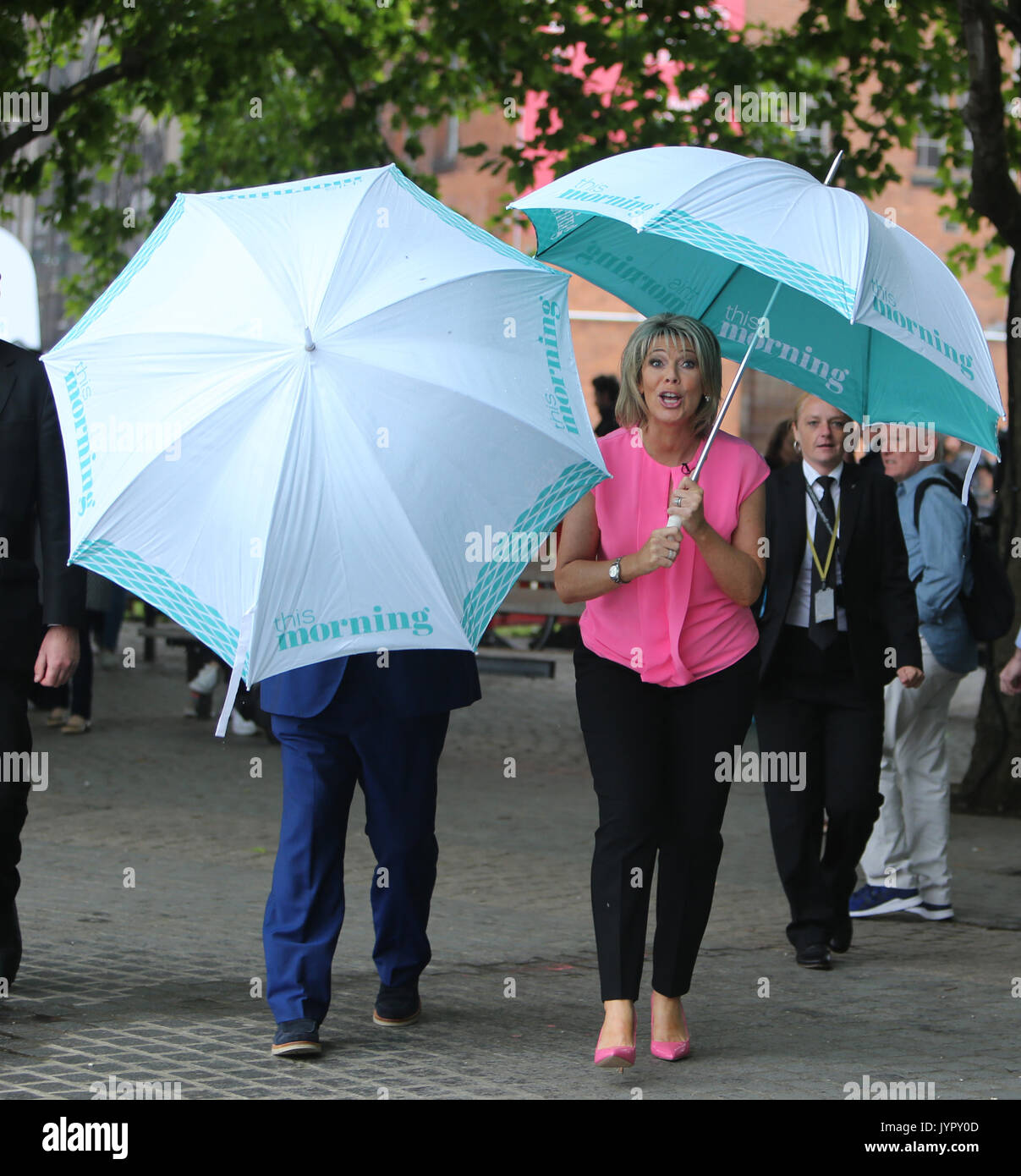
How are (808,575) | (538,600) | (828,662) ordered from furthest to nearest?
(538,600) < (808,575) < (828,662)

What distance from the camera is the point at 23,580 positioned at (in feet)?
17.3

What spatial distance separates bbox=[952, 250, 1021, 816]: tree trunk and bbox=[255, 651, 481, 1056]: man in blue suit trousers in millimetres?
5811

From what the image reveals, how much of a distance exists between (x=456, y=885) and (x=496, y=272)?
13.3 feet

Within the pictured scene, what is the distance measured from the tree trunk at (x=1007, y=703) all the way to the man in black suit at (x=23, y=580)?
6377 millimetres

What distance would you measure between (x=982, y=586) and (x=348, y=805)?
3663 millimetres

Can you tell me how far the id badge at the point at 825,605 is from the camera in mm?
6504

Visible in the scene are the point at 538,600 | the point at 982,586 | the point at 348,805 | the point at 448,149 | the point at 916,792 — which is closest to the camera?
the point at 348,805

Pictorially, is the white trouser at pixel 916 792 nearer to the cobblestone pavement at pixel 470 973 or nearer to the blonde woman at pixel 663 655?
the cobblestone pavement at pixel 470 973

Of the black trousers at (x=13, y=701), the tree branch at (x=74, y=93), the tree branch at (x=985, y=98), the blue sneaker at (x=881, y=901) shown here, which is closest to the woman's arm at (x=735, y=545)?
the black trousers at (x=13, y=701)

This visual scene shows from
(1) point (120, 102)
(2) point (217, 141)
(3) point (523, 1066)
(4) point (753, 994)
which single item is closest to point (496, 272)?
(3) point (523, 1066)

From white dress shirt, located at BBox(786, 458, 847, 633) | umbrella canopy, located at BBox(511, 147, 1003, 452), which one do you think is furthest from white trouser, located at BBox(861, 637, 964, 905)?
umbrella canopy, located at BBox(511, 147, 1003, 452)

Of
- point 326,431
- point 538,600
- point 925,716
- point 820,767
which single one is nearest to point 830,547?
point 820,767

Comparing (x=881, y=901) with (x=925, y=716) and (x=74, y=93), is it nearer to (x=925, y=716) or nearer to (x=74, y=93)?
(x=925, y=716)

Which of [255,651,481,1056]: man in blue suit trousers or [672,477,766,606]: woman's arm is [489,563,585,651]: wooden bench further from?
[672,477,766,606]: woman's arm
